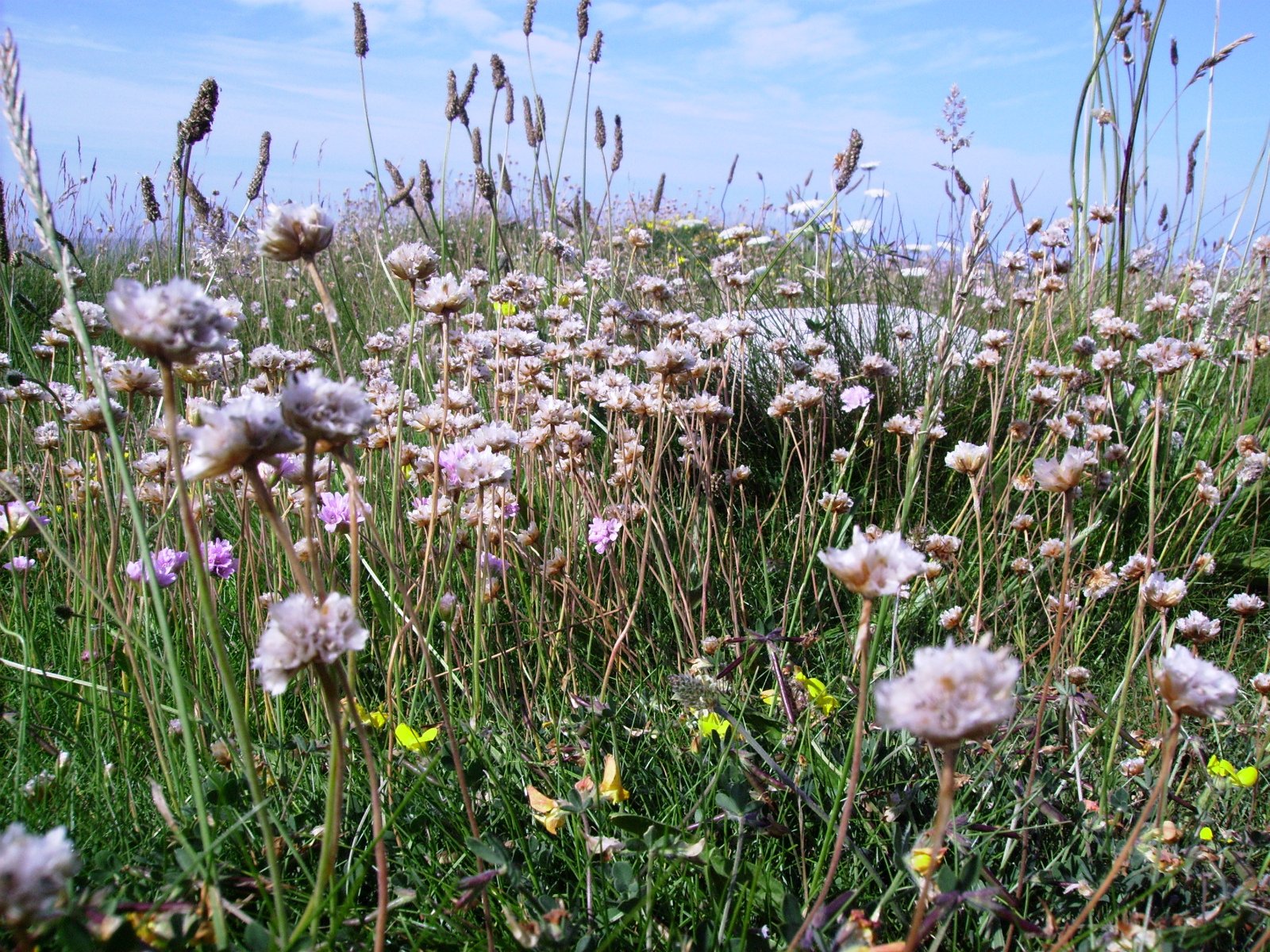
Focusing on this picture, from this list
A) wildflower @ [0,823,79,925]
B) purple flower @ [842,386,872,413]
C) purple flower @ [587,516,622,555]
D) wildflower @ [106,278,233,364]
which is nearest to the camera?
wildflower @ [0,823,79,925]

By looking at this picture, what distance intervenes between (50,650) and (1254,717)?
2.40 meters

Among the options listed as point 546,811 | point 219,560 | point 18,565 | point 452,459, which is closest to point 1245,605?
point 546,811

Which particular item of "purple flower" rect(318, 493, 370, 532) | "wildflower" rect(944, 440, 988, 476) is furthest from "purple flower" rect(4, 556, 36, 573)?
"wildflower" rect(944, 440, 988, 476)

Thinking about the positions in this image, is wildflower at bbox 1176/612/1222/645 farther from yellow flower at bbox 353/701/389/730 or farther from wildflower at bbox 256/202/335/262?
wildflower at bbox 256/202/335/262

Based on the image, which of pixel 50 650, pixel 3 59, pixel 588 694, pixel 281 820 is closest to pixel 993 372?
pixel 588 694

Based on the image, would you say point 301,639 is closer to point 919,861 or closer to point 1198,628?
point 919,861

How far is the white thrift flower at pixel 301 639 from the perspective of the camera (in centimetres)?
72

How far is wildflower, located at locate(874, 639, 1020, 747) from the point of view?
595 mm

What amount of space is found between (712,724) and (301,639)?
2.66ft

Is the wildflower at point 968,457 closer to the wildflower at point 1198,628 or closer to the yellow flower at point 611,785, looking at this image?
the wildflower at point 1198,628

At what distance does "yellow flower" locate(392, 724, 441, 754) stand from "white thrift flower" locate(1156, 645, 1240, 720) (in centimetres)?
102

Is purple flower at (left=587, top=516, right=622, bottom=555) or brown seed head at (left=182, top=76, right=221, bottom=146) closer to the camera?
brown seed head at (left=182, top=76, right=221, bottom=146)

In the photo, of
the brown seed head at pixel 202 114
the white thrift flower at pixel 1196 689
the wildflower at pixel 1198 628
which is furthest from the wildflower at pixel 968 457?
the brown seed head at pixel 202 114

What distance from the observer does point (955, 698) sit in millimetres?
607
